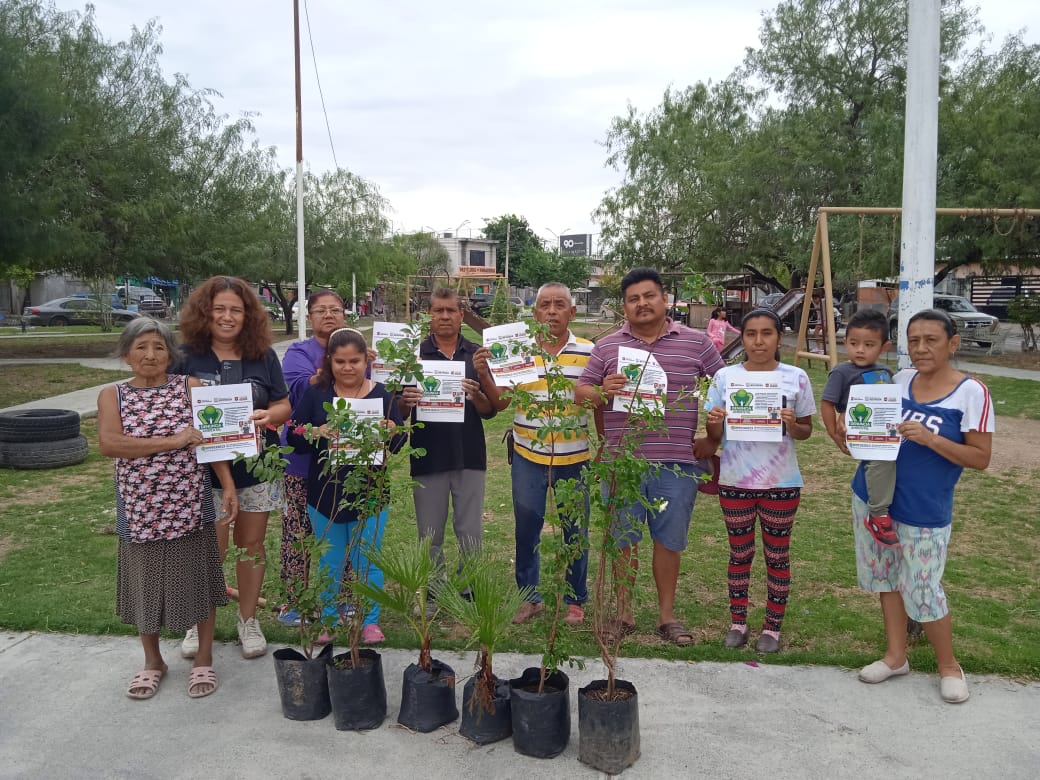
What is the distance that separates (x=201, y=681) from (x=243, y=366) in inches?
59.0

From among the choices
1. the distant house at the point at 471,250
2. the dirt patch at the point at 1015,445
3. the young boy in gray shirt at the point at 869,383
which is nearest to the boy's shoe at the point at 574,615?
the young boy in gray shirt at the point at 869,383

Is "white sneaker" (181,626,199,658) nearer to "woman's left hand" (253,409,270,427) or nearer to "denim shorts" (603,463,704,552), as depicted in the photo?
"woman's left hand" (253,409,270,427)

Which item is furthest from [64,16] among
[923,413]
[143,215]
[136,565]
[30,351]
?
[923,413]

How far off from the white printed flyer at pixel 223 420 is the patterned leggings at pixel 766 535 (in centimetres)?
234

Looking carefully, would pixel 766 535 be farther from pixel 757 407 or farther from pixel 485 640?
pixel 485 640

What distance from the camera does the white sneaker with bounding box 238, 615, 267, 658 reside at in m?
4.34

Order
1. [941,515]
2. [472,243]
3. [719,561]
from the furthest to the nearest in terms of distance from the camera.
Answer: [472,243], [719,561], [941,515]

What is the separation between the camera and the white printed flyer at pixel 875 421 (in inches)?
149

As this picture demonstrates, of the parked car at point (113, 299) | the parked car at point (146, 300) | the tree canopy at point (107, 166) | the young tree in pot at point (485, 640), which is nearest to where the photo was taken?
the young tree in pot at point (485, 640)

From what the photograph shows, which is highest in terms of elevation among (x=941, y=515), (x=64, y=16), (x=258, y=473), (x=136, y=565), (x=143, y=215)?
(x=64, y=16)

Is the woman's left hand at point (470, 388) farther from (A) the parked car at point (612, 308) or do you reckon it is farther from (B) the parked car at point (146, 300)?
(B) the parked car at point (146, 300)

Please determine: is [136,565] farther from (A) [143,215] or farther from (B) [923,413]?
(A) [143,215]

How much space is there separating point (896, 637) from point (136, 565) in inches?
140

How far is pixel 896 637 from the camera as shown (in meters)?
4.08
